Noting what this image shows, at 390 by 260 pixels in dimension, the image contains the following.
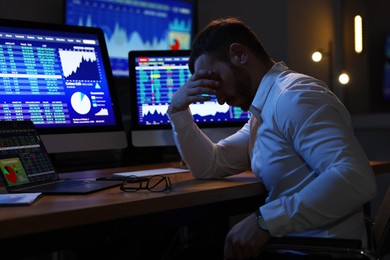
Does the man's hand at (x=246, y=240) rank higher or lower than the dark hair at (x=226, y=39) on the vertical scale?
lower

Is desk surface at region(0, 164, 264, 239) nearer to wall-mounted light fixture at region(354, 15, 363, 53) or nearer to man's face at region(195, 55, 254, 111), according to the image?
man's face at region(195, 55, 254, 111)

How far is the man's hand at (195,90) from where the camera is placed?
159cm

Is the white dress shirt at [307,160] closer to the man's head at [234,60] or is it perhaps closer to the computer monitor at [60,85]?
the man's head at [234,60]

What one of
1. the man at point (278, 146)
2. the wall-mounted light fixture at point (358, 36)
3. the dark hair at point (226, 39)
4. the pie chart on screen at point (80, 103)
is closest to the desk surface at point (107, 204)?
the man at point (278, 146)

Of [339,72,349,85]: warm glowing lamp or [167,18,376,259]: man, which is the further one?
[339,72,349,85]: warm glowing lamp

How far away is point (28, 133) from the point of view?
61.3 inches

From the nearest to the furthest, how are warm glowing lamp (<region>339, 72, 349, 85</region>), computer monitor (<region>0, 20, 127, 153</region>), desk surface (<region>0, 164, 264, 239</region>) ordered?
desk surface (<region>0, 164, 264, 239</region>) < computer monitor (<region>0, 20, 127, 153</region>) < warm glowing lamp (<region>339, 72, 349, 85</region>)

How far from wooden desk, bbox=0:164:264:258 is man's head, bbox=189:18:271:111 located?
0.26 meters

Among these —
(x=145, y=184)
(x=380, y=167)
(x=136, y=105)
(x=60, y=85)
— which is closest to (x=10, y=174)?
(x=145, y=184)

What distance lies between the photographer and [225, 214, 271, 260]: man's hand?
4.09ft

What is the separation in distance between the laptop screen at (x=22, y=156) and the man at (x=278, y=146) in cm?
45

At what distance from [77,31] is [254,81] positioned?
716 millimetres

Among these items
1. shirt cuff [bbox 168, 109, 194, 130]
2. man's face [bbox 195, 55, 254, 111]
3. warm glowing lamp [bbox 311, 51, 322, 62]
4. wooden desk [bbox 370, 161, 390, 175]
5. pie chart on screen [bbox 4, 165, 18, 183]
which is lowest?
wooden desk [bbox 370, 161, 390, 175]

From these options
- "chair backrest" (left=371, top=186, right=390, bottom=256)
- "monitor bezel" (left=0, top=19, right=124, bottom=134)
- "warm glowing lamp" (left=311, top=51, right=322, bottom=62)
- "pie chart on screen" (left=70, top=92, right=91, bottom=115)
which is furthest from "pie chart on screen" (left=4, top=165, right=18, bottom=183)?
"warm glowing lamp" (left=311, top=51, right=322, bottom=62)
